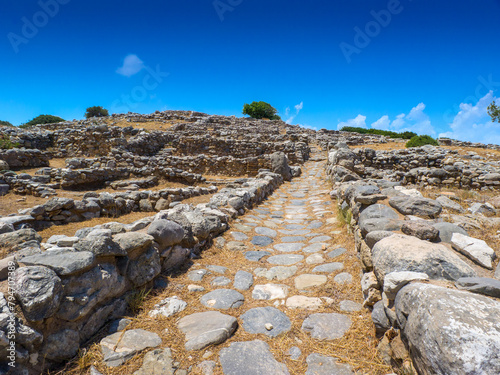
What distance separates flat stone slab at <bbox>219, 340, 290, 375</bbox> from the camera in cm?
204

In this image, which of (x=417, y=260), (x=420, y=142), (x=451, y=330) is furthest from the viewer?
(x=420, y=142)

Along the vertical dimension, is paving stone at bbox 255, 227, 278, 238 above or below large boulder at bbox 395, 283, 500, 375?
below

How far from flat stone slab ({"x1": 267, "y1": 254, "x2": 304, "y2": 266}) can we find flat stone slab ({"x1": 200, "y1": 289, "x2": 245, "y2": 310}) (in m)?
1.14

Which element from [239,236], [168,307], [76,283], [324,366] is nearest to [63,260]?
[76,283]

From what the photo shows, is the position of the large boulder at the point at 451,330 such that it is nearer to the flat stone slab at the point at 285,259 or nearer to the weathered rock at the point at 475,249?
the weathered rock at the point at 475,249

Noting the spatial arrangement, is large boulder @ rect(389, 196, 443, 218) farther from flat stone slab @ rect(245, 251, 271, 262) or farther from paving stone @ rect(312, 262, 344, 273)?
flat stone slab @ rect(245, 251, 271, 262)

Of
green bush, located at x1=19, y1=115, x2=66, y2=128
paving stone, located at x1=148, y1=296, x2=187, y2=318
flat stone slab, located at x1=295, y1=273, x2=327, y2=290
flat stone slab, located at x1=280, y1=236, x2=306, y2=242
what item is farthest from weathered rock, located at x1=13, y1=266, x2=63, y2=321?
green bush, located at x1=19, y1=115, x2=66, y2=128

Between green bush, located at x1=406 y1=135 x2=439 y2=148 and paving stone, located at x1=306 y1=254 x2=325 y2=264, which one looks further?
green bush, located at x1=406 y1=135 x2=439 y2=148

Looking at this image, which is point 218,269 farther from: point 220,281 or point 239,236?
point 239,236

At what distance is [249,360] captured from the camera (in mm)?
2146

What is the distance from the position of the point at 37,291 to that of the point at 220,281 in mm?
2107

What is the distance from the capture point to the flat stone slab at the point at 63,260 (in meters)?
2.22

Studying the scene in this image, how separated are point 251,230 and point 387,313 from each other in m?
3.68

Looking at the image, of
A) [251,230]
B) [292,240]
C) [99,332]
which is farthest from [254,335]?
[251,230]
